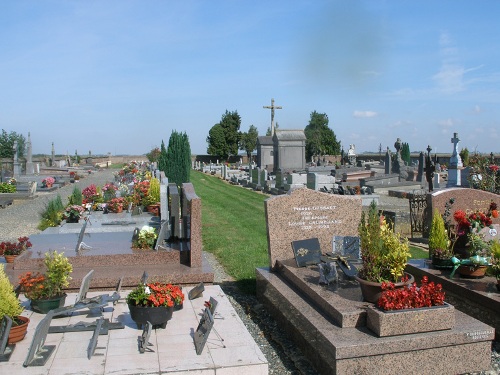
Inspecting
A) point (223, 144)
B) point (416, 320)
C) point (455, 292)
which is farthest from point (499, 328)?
point (223, 144)

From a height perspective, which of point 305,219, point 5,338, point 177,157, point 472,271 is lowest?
point 5,338

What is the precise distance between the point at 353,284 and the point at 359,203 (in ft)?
6.14

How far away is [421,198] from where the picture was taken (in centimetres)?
1352

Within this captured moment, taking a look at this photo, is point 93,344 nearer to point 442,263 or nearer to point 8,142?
point 442,263

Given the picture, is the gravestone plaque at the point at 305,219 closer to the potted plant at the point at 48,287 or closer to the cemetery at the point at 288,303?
Answer: the cemetery at the point at 288,303

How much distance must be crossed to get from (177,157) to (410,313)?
17447 mm

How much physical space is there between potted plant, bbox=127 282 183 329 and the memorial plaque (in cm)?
227

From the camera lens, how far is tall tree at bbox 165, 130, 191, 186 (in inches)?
847

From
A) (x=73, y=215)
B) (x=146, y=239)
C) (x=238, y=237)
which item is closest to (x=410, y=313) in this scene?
(x=146, y=239)

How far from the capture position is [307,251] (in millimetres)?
7438

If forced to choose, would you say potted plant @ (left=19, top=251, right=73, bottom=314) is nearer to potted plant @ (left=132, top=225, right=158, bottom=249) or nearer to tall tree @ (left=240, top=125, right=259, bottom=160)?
potted plant @ (left=132, top=225, right=158, bottom=249)

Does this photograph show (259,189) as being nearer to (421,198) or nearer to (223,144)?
(421,198)

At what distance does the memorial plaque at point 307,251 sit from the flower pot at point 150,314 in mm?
2335

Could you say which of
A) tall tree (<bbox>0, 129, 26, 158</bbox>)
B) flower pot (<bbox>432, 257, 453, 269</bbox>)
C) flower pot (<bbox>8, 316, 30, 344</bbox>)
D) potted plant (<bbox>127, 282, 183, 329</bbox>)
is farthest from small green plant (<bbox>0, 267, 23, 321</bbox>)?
tall tree (<bbox>0, 129, 26, 158</bbox>)
